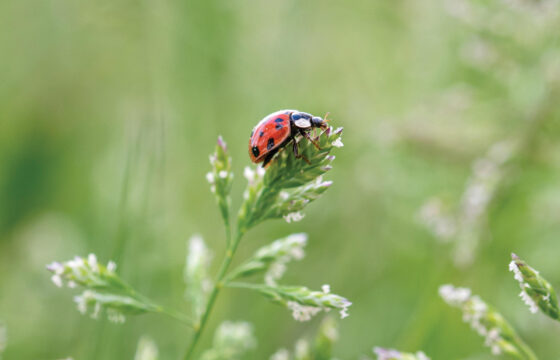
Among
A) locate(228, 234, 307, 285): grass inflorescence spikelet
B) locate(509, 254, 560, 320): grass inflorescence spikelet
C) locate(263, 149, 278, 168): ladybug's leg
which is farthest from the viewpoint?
locate(263, 149, 278, 168): ladybug's leg

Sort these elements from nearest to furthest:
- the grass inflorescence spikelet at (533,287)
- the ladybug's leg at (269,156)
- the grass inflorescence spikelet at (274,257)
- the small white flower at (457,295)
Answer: the grass inflorescence spikelet at (533,287)
the small white flower at (457,295)
the grass inflorescence spikelet at (274,257)
the ladybug's leg at (269,156)

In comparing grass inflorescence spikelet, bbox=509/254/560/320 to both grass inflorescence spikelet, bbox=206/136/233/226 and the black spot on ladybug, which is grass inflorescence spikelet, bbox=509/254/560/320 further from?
the black spot on ladybug

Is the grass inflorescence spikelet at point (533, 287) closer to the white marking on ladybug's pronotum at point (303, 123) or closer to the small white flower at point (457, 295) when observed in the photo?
the small white flower at point (457, 295)

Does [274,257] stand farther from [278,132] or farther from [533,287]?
[533,287]

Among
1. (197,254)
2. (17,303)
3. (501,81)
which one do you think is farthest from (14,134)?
(501,81)

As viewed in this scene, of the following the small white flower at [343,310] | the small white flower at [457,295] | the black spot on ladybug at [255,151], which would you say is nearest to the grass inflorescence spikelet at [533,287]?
the small white flower at [457,295]

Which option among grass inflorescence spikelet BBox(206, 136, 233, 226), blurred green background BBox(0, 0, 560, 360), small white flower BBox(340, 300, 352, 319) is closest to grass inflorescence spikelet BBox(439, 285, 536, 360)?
small white flower BBox(340, 300, 352, 319)

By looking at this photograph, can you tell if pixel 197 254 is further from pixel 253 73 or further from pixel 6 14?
pixel 6 14
